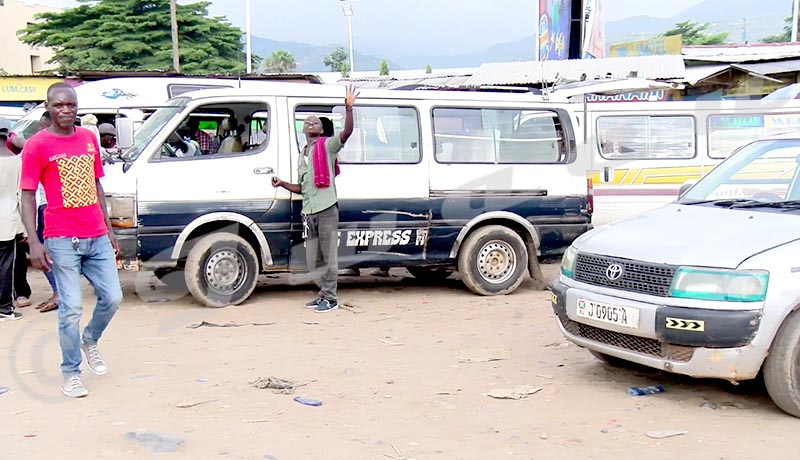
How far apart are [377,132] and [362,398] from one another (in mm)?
3985

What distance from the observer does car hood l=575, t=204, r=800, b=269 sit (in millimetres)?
4691

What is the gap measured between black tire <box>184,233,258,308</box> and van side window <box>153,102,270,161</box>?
854 millimetres

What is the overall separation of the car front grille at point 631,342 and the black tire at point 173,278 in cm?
458

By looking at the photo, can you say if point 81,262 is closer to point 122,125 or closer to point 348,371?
point 348,371

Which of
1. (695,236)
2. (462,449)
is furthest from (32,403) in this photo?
(695,236)

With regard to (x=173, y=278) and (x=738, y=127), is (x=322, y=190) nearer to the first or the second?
(x=173, y=278)

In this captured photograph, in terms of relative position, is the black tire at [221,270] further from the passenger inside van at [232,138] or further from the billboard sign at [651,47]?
the billboard sign at [651,47]

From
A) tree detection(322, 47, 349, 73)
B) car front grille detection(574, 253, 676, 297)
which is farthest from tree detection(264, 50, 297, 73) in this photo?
car front grille detection(574, 253, 676, 297)

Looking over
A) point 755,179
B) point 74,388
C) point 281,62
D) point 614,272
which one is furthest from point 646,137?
point 281,62

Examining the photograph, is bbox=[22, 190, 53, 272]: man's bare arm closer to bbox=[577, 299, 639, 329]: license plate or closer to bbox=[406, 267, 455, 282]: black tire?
bbox=[577, 299, 639, 329]: license plate

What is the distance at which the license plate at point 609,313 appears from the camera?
483 cm

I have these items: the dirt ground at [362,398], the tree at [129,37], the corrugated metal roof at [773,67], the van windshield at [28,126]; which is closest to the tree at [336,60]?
the tree at [129,37]

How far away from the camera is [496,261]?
8.92 metres

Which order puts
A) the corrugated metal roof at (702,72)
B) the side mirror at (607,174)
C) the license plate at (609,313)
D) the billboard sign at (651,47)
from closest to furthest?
the license plate at (609,313) < the side mirror at (607,174) < the corrugated metal roof at (702,72) < the billboard sign at (651,47)
